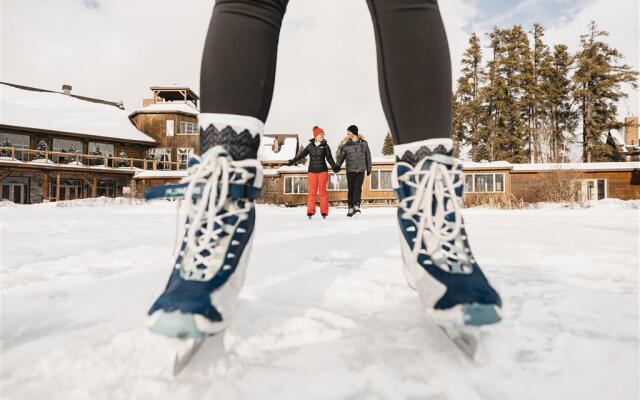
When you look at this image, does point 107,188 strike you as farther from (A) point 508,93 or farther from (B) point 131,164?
(A) point 508,93

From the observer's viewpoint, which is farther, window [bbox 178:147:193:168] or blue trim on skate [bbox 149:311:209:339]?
window [bbox 178:147:193:168]

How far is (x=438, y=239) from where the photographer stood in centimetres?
62

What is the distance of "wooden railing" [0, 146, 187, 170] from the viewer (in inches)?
618

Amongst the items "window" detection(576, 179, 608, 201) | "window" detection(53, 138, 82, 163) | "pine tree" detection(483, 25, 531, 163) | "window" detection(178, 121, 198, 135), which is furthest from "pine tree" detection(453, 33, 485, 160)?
"window" detection(53, 138, 82, 163)

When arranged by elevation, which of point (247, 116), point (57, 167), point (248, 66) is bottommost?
point (247, 116)

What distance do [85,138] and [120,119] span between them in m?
3.24

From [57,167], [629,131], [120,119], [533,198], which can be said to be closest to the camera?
[533,198]

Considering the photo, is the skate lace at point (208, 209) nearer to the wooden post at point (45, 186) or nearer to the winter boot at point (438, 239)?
the winter boot at point (438, 239)

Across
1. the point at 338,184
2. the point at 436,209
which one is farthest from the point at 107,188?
the point at 436,209

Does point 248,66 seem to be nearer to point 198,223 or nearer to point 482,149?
A: point 198,223

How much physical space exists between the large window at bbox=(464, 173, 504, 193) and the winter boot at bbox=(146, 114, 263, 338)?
50.7 ft

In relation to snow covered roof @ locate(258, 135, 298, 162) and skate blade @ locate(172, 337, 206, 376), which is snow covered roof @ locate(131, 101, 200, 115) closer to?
snow covered roof @ locate(258, 135, 298, 162)

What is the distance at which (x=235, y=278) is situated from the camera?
24.4 inches

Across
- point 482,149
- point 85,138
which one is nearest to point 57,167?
point 85,138
